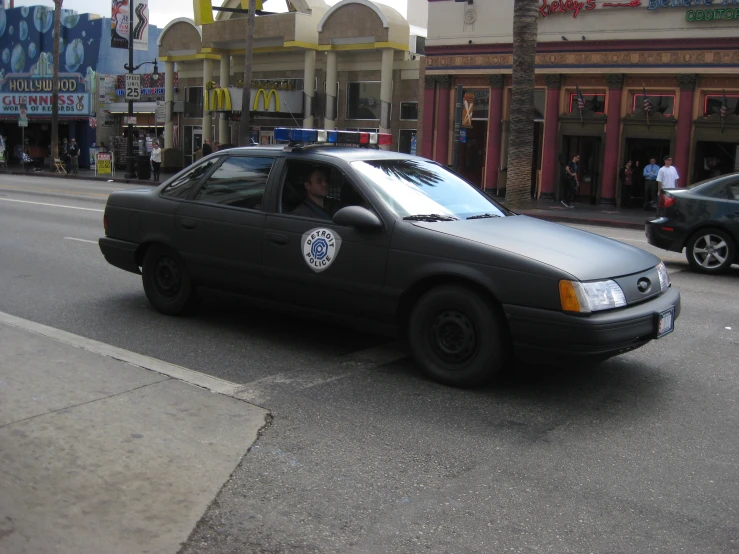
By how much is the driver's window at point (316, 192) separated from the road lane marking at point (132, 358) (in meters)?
1.55

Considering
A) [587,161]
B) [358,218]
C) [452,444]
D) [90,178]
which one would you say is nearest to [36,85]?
[90,178]

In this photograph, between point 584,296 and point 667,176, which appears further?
point 667,176

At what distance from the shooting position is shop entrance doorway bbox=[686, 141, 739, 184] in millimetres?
25984

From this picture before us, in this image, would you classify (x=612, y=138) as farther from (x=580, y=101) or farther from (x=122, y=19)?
(x=122, y=19)

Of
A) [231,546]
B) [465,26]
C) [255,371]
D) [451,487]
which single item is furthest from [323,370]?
[465,26]

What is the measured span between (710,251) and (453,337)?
7.03m

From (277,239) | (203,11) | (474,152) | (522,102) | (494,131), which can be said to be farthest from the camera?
(203,11)

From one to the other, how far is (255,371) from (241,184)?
181 centimetres

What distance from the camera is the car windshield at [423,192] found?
20.9ft

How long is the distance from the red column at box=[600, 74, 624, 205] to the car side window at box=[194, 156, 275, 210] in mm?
22621

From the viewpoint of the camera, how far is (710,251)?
1151 cm

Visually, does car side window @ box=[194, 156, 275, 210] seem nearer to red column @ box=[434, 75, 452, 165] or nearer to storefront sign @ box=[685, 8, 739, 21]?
storefront sign @ box=[685, 8, 739, 21]

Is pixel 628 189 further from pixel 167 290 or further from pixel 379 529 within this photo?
pixel 379 529

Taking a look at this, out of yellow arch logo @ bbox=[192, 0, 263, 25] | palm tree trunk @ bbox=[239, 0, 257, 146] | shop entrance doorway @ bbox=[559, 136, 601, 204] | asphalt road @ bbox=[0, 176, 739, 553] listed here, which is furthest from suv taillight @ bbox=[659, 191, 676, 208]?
yellow arch logo @ bbox=[192, 0, 263, 25]
